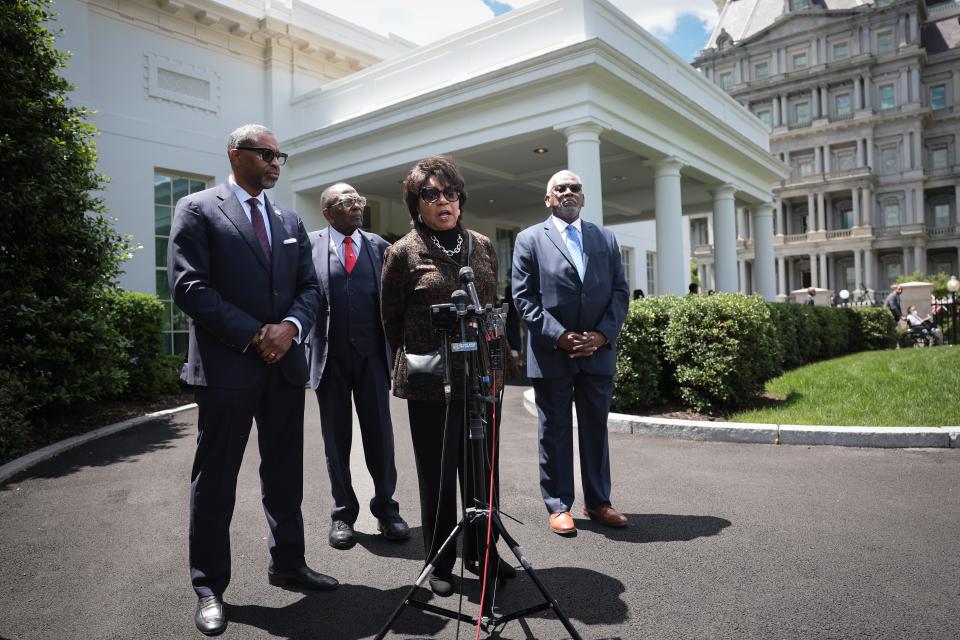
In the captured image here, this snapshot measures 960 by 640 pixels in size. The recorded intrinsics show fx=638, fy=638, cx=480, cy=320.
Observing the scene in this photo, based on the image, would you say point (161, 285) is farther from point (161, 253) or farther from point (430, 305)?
point (430, 305)

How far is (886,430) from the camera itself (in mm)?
5859

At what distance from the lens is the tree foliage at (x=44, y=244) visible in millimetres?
6945

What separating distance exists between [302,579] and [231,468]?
0.68m

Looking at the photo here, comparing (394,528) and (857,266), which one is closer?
(394,528)

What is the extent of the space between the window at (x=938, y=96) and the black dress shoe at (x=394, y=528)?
77260 mm

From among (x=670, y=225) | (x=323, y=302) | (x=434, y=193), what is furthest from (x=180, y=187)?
(x=434, y=193)

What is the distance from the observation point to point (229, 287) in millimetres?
2957

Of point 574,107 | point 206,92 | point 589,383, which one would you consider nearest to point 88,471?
point 589,383

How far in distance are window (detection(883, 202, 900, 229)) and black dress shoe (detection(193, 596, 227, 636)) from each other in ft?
232

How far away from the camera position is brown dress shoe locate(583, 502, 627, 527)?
3.89 m

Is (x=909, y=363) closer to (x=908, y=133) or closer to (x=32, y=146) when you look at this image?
(x=32, y=146)

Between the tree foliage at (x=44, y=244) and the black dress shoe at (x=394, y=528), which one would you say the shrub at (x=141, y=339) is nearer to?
the tree foliage at (x=44, y=244)

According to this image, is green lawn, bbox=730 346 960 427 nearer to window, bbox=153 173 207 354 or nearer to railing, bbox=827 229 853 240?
window, bbox=153 173 207 354

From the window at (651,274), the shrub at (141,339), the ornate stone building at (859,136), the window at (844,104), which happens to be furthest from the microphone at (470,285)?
the window at (844,104)
